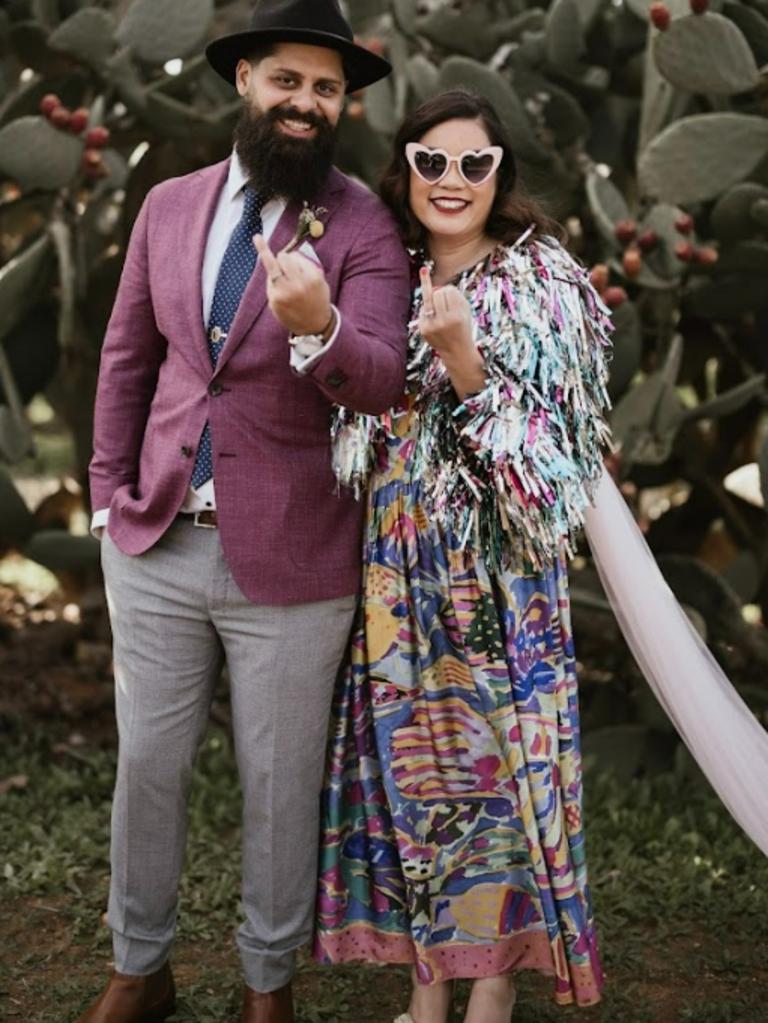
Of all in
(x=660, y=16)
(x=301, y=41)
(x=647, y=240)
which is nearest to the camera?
(x=301, y=41)

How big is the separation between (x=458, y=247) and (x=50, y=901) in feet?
6.79

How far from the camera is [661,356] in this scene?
182 inches

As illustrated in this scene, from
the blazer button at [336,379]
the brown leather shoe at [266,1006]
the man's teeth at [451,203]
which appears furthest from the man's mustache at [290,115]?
the brown leather shoe at [266,1006]

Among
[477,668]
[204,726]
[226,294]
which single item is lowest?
[204,726]

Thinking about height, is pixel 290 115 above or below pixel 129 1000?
above

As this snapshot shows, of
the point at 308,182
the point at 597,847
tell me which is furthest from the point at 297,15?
the point at 597,847

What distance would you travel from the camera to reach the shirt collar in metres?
2.84

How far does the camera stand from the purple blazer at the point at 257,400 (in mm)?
2730

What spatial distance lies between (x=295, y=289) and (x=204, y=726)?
106cm

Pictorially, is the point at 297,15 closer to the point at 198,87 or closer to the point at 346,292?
the point at 346,292

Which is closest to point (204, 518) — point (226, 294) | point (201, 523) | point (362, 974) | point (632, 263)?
point (201, 523)

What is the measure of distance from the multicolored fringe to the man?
0.12 meters

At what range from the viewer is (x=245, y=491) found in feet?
9.07

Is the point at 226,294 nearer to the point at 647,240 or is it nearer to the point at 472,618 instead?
the point at 472,618
